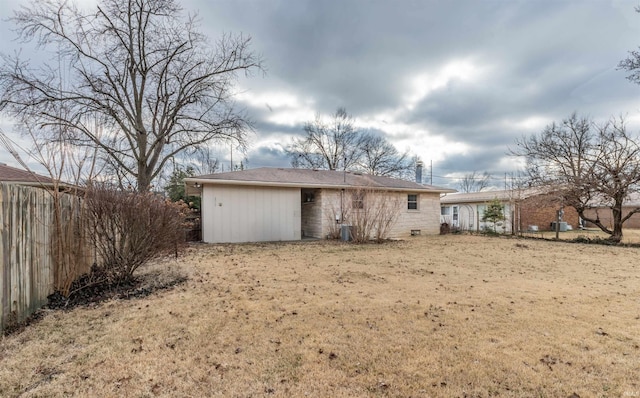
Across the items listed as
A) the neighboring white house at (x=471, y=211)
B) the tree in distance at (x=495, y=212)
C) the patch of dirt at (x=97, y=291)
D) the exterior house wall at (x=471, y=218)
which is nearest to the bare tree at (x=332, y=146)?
the neighboring white house at (x=471, y=211)

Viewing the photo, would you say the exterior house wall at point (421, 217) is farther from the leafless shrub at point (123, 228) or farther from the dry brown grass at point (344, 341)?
the leafless shrub at point (123, 228)

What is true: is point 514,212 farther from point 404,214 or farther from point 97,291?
point 97,291

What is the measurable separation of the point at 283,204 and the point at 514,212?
12728 millimetres

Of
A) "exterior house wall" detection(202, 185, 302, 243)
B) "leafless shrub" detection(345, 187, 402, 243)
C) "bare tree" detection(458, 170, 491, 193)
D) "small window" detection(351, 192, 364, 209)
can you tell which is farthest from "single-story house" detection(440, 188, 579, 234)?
"bare tree" detection(458, 170, 491, 193)

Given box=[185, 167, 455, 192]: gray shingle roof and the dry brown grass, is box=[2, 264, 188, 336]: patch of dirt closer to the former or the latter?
the dry brown grass

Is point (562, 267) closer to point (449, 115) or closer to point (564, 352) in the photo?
point (564, 352)

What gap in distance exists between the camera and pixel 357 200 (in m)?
12.3

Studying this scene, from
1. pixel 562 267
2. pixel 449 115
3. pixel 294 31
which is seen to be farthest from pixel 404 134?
pixel 562 267

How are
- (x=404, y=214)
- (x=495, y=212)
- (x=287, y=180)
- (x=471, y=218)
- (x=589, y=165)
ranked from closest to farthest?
1. (x=589, y=165)
2. (x=287, y=180)
3. (x=404, y=214)
4. (x=495, y=212)
5. (x=471, y=218)

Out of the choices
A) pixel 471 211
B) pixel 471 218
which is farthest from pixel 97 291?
pixel 471 211

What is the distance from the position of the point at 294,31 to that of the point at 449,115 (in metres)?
12.0

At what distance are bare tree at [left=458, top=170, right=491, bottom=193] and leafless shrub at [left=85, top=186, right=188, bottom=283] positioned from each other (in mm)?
50403

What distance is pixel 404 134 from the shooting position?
96.0ft

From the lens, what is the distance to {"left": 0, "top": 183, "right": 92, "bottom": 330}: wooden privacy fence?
10.6 feet
